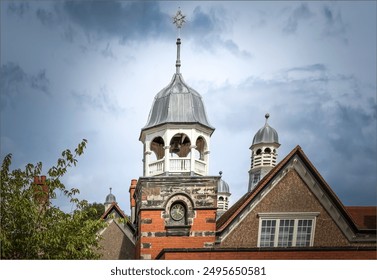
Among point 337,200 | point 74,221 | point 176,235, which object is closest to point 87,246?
point 74,221

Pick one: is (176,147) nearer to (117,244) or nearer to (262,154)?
(117,244)

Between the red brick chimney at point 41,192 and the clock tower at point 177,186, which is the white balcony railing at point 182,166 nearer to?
the clock tower at point 177,186

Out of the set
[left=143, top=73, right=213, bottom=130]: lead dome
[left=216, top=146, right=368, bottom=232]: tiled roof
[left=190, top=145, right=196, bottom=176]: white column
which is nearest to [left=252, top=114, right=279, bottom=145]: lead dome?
[left=216, top=146, right=368, bottom=232]: tiled roof

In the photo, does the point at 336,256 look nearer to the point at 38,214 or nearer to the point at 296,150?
the point at 296,150

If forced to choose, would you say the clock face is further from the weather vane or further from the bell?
the weather vane

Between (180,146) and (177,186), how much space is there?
62.4 inches

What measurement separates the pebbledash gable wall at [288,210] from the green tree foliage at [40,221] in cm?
494

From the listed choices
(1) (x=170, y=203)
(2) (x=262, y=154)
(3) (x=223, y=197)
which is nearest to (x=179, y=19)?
(1) (x=170, y=203)

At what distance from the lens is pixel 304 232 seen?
21.9 meters

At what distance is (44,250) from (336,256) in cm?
680

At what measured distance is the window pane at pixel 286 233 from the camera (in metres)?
21.9

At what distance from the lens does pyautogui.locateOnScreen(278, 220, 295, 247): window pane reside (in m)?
21.9

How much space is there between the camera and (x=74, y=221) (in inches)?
716

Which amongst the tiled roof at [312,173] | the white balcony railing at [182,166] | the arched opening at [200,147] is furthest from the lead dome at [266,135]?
the white balcony railing at [182,166]
